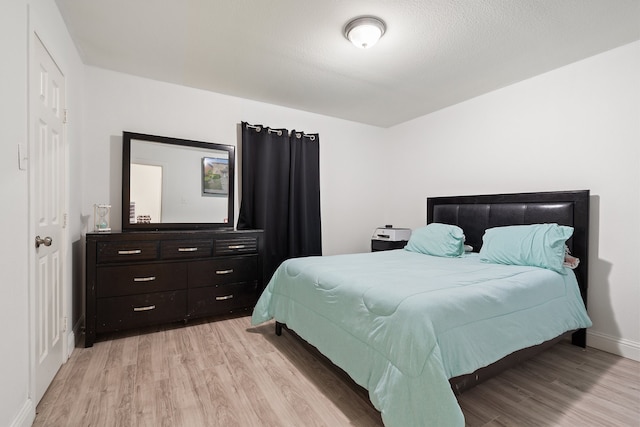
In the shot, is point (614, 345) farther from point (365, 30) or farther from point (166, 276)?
point (166, 276)

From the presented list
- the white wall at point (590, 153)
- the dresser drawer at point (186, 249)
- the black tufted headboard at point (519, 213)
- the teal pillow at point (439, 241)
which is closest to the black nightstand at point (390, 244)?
the black tufted headboard at point (519, 213)

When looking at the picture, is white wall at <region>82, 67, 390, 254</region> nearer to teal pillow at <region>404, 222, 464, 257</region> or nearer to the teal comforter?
teal pillow at <region>404, 222, 464, 257</region>

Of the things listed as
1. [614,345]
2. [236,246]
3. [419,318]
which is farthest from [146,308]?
[614,345]

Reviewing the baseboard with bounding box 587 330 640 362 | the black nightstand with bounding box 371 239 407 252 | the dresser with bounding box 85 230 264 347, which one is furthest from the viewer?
the black nightstand with bounding box 371 239 407 252

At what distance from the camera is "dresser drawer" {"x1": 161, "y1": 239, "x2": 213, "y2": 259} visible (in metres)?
2.71

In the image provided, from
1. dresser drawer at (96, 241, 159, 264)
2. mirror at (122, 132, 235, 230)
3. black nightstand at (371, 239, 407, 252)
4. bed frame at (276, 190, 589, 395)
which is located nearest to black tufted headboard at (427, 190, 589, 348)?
bed frame at (276, 190, 589, 395)

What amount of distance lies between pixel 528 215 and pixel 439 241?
841mm

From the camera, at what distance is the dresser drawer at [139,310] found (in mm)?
2438

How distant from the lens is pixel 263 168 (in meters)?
3.57

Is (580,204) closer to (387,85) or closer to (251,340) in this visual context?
(387,85)

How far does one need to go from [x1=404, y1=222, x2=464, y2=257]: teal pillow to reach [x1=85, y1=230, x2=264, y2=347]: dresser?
1729 millimetres

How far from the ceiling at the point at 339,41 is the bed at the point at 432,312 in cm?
126

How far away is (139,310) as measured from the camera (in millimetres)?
2564

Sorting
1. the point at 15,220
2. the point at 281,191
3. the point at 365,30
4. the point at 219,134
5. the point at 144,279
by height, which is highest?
the point at 365,30
